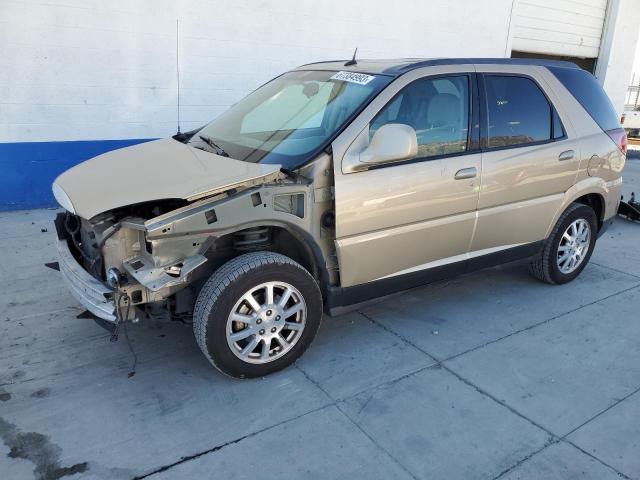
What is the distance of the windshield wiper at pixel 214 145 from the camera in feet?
12.4

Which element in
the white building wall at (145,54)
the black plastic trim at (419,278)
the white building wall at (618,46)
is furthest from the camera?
the white building wall at (618,46)

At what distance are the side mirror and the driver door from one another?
8 cm

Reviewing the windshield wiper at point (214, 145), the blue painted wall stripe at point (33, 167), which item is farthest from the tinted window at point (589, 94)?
the blue painted wall stripe at point (33, 167)

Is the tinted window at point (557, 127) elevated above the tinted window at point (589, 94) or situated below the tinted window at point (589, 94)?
below

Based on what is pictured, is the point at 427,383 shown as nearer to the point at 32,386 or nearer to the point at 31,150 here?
the point at 32,386

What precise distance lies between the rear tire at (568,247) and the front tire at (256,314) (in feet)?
7.99

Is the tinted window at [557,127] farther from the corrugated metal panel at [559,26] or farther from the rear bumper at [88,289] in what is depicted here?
the corrugated metal panel at [559,26]

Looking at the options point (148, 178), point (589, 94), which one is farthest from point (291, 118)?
point (589, 94)

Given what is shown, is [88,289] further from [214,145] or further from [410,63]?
[410,63]

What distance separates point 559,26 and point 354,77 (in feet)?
38.1

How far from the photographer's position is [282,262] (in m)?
3.32

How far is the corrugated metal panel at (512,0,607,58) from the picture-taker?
12.4m

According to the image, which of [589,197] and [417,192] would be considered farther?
[589,197]

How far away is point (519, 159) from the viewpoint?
Result: 422 centimetres
